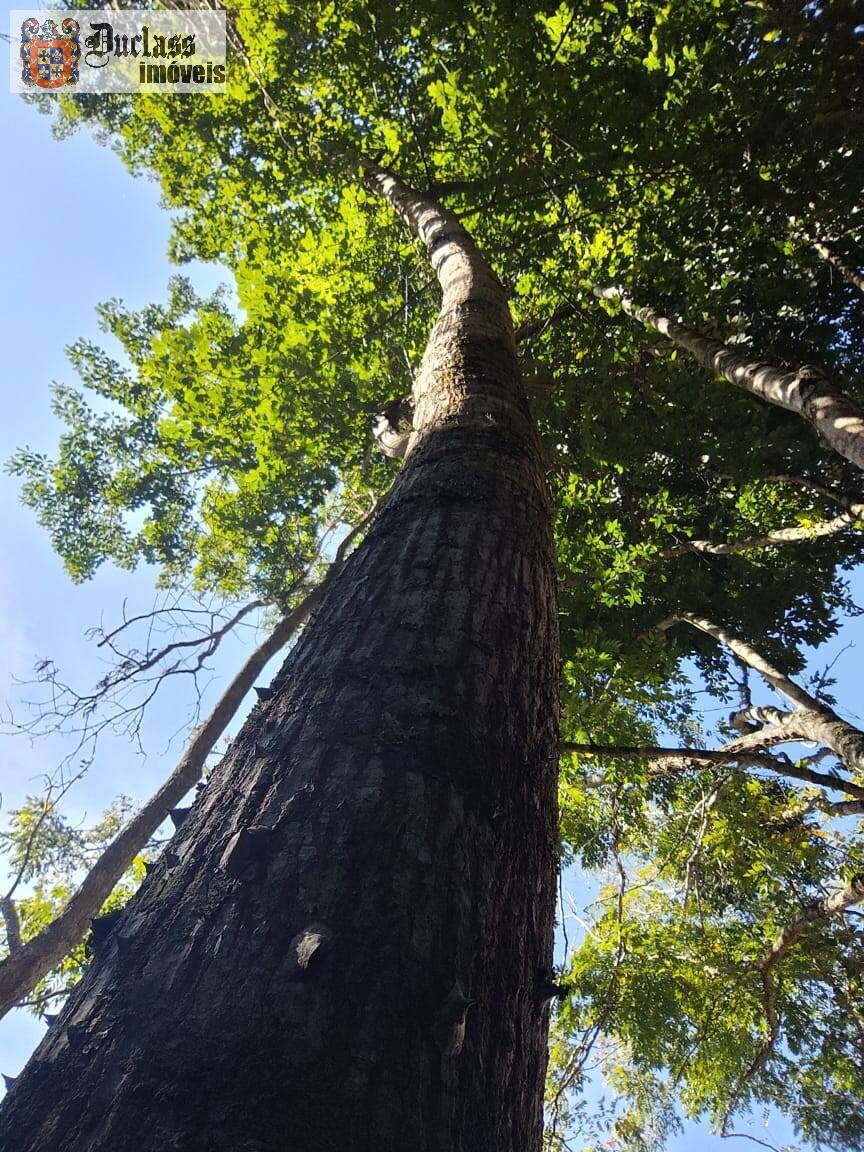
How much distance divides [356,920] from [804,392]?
4.44 meters

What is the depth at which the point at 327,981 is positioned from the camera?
2.95 ft

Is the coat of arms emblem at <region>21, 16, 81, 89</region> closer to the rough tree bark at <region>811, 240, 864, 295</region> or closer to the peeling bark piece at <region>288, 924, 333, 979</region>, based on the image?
the rough tree bark at <region>811, 240, 864, 295</region>

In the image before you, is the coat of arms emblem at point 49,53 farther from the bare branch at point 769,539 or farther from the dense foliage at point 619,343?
the bare branch at point 769,539

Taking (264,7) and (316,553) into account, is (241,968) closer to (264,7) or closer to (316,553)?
(264,7)

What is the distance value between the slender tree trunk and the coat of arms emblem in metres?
10.1

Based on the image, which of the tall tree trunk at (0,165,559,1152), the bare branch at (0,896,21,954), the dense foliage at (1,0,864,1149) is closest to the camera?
the tall tree trunk at (0,165,559,1152)

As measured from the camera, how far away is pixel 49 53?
29.8 ft

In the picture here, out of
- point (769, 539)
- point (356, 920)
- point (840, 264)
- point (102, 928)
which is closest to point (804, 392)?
point (769, 539)

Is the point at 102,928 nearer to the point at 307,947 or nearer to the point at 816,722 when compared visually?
the point at 307,947

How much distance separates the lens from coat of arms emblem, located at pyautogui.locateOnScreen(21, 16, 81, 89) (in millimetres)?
8516

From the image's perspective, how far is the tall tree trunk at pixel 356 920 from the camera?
799mm

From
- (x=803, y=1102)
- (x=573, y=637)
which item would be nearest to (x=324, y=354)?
(x=573, y=637)

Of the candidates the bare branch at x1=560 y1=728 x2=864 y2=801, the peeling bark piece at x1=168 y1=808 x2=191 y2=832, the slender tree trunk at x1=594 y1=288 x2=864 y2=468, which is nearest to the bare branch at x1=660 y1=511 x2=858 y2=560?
the bare branch at x1=560 y1=728 x2=864 y2=801

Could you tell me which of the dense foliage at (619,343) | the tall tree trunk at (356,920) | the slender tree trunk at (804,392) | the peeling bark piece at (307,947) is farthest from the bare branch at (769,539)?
the peeling bark piece at (307,947)
